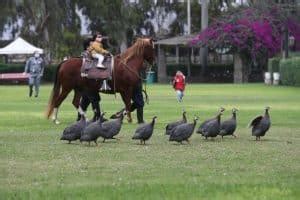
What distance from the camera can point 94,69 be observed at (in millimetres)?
21172

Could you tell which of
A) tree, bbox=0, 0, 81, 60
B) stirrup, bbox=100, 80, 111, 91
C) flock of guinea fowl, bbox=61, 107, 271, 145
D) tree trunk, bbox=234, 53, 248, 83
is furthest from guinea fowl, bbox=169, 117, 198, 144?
tree trunk, bbox=234, 53, 248, 83

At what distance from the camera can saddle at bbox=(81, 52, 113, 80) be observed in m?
21.1

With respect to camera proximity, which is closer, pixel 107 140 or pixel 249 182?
pixel 249 182

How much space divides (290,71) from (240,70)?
12.4 m

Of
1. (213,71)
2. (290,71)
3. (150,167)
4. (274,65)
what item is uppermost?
(150,167)

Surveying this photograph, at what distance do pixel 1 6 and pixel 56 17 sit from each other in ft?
13.9

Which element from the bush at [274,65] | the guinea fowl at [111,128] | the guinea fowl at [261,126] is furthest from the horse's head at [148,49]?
the bush at [274,65]

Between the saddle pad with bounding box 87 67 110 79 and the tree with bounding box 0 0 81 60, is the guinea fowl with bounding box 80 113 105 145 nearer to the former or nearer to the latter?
the saddle pad with bounding box 87 67 110 79

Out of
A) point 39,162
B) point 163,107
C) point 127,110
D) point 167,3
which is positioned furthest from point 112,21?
point 39,162

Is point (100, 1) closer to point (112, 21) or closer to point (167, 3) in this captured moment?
point (112, 21)

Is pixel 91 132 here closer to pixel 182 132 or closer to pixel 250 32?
pixel 182 132

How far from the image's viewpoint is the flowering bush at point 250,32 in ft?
197

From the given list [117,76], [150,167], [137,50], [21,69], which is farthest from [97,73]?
[21,69]

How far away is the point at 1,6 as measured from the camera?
61062 millimetres
